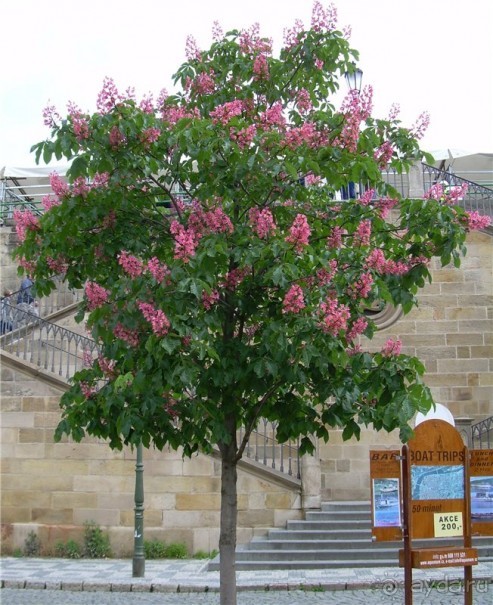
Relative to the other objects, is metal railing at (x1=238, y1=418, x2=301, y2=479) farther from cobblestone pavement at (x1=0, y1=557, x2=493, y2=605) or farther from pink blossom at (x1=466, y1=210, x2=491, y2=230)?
pink blossom at (x1=466, y1=210, x2=491, y2=230)

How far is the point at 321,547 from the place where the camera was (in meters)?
14.5

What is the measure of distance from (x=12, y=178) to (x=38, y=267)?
15.8 m

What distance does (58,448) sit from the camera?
53.6ft

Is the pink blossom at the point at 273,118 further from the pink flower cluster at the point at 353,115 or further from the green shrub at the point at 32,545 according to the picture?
the green shrub at the point at 32,545

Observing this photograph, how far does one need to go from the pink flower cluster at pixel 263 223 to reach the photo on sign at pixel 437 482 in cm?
254

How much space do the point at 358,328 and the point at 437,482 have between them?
187 centimetres

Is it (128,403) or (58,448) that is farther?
(58,448)

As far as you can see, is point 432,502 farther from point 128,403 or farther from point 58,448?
Result: point 58,448

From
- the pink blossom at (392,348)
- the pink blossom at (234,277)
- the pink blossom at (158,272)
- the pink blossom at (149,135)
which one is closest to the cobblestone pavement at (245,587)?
the pink blossom at (392,348)

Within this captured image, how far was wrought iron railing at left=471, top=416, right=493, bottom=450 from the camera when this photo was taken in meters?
17.2

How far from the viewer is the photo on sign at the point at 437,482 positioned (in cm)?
845

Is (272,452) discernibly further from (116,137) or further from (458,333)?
(116,137)

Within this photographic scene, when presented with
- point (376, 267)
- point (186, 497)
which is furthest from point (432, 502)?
point (186, 497)

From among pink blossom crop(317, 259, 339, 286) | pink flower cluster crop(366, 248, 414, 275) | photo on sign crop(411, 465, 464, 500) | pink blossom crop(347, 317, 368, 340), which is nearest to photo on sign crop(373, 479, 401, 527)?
photo on sign crop(411, 465, 464, 500)
